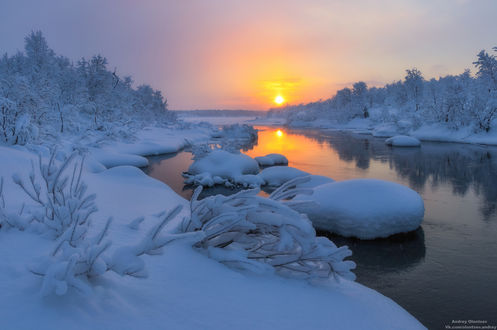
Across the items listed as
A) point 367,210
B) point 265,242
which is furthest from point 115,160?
point 265,242

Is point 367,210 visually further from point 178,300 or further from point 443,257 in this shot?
point 178,300

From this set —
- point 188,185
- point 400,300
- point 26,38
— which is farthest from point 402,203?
point 26,38

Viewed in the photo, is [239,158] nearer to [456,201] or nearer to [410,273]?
[456,201]

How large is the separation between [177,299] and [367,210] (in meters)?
6.19

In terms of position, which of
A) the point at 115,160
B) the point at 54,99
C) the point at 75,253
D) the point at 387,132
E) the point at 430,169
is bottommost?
the point at 430,169

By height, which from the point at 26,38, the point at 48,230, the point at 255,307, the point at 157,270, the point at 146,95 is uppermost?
the point at 26,38

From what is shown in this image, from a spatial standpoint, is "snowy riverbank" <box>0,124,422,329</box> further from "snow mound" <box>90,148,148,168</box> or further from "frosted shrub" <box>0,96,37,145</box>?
"snow mound" <box>90,148,148,168</box>

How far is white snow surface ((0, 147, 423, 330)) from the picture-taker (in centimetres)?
177

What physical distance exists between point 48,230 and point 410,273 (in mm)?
6068

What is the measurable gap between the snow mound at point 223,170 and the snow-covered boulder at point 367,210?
594 centimetres

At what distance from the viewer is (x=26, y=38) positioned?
139 ft

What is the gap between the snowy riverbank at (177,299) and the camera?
1774 millimetres

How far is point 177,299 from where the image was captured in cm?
220

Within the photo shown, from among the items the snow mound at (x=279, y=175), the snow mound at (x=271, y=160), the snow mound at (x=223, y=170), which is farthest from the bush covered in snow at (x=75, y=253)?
the snow mound at (x=271, y=160)
